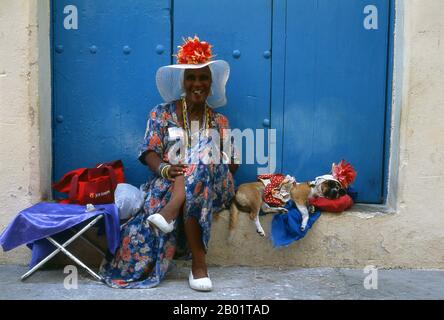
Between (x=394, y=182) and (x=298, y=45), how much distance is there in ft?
3.87

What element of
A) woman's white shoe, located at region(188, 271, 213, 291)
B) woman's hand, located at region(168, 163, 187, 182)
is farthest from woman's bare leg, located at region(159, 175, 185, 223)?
woman's white shoe, located at region(188, 271, 213, 291)

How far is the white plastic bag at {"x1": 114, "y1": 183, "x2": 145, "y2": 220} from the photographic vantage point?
362 centimetres

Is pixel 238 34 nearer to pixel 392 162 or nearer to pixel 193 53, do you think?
pixel 193 53

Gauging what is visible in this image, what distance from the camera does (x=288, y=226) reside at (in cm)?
375

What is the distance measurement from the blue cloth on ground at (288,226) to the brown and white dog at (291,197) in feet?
0.10

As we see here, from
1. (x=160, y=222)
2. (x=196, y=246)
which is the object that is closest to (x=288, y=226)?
(x=196, y=246)

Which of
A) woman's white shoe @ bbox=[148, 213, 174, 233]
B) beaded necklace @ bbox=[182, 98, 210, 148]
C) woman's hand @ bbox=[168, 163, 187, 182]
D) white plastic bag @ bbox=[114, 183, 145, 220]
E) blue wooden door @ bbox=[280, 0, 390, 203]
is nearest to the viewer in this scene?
woman's white shoe @ bbox=[148, 213, 174, 233]

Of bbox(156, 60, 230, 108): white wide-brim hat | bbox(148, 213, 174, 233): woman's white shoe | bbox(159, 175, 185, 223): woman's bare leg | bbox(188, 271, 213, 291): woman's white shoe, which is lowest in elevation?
bbox(188, 271, 213, 291): woman's white shoe

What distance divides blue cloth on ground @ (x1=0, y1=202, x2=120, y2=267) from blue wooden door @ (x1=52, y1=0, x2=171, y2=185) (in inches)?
26.5

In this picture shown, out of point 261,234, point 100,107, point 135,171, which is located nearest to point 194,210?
point 261,234

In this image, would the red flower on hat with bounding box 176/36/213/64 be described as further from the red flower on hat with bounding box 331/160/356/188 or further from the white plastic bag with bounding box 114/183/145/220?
the red flower on hat with bounding box 331/160/356/188

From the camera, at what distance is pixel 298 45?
13.2 feet

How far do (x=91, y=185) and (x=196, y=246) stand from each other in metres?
0.79
